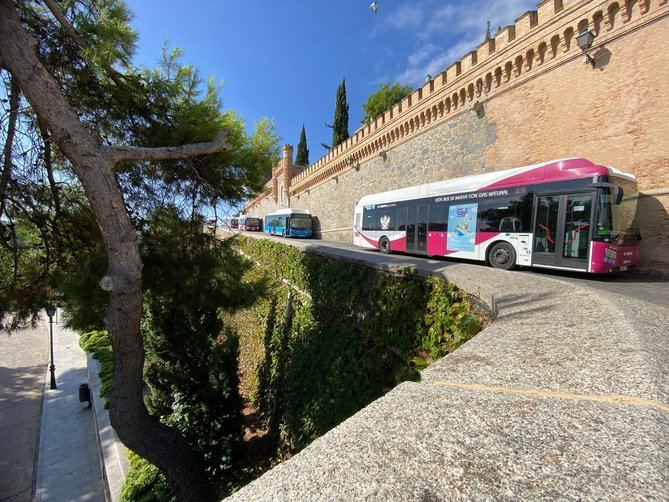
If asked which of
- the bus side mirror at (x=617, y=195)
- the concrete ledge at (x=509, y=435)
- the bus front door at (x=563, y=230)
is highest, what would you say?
the bus side mirror at (x=617, y=195)

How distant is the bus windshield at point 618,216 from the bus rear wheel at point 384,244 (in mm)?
6066

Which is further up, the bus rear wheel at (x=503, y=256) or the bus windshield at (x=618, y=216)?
the bus windshield at (x=618, y=216)

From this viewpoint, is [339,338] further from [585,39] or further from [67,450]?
[585,39]

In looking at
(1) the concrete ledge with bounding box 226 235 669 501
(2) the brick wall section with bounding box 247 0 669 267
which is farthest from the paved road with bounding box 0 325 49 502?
(2) the brick wall section with bounding box 247 0 669 267

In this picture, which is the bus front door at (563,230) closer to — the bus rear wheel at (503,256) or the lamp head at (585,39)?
the bus rear wheel at (503,256)

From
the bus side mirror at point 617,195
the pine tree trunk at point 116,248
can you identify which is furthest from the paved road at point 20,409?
the bus side mirror at point 617,195

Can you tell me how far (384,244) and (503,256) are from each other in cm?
452

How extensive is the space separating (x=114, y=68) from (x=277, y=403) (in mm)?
6444

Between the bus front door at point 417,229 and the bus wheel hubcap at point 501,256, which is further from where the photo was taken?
the bus front door at point 417,229

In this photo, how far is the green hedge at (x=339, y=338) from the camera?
3.74 meters

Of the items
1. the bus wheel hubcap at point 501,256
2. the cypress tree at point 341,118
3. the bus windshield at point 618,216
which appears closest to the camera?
the bus windshield at point 618,216

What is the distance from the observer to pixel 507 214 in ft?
24.5

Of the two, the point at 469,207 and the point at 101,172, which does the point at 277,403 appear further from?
the point at 469,207

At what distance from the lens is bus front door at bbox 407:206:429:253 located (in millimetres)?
9602
